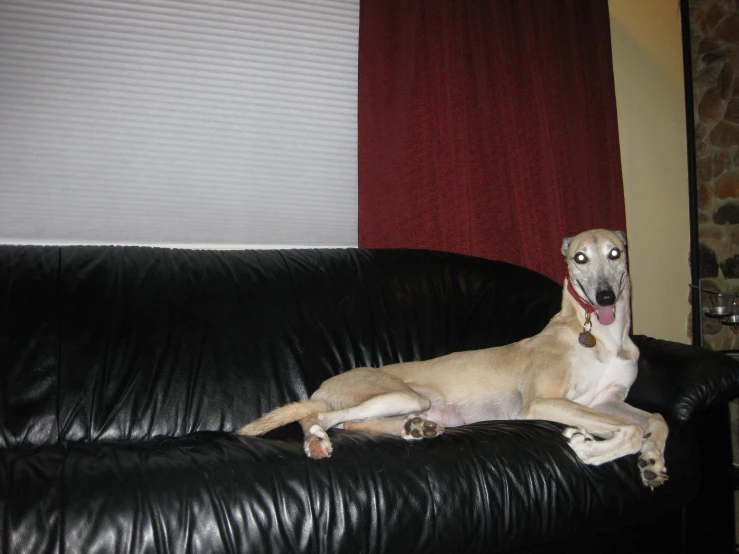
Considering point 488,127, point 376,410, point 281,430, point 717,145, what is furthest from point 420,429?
point 717,145

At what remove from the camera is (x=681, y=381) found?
2334 millimetres

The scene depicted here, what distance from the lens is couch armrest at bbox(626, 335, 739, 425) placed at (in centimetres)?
226

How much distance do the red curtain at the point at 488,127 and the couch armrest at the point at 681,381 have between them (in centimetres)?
126

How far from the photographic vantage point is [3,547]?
142 cm

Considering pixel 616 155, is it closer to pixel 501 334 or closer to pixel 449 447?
pixel 501 334

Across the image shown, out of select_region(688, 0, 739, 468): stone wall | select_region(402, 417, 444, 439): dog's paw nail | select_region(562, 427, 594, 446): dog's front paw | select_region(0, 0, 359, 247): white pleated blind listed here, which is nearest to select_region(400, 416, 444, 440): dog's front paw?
select_region(402, 417, 444, 439): dog's paw nail

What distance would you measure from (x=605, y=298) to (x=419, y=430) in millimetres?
925

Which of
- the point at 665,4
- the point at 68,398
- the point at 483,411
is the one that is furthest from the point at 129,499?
the point at 665,4

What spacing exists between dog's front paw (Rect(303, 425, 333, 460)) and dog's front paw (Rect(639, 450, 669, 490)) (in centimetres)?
104

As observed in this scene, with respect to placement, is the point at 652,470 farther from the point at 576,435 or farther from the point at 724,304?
the point at 724,304

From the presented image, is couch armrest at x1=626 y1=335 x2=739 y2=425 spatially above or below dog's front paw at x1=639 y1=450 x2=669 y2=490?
above

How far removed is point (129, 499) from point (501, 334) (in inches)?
74.7

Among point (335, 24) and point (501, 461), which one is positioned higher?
point (335, 24)

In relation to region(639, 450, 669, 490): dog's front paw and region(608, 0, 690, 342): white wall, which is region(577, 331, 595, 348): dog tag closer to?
region(639, 450, 669, 490): dog's front paw
